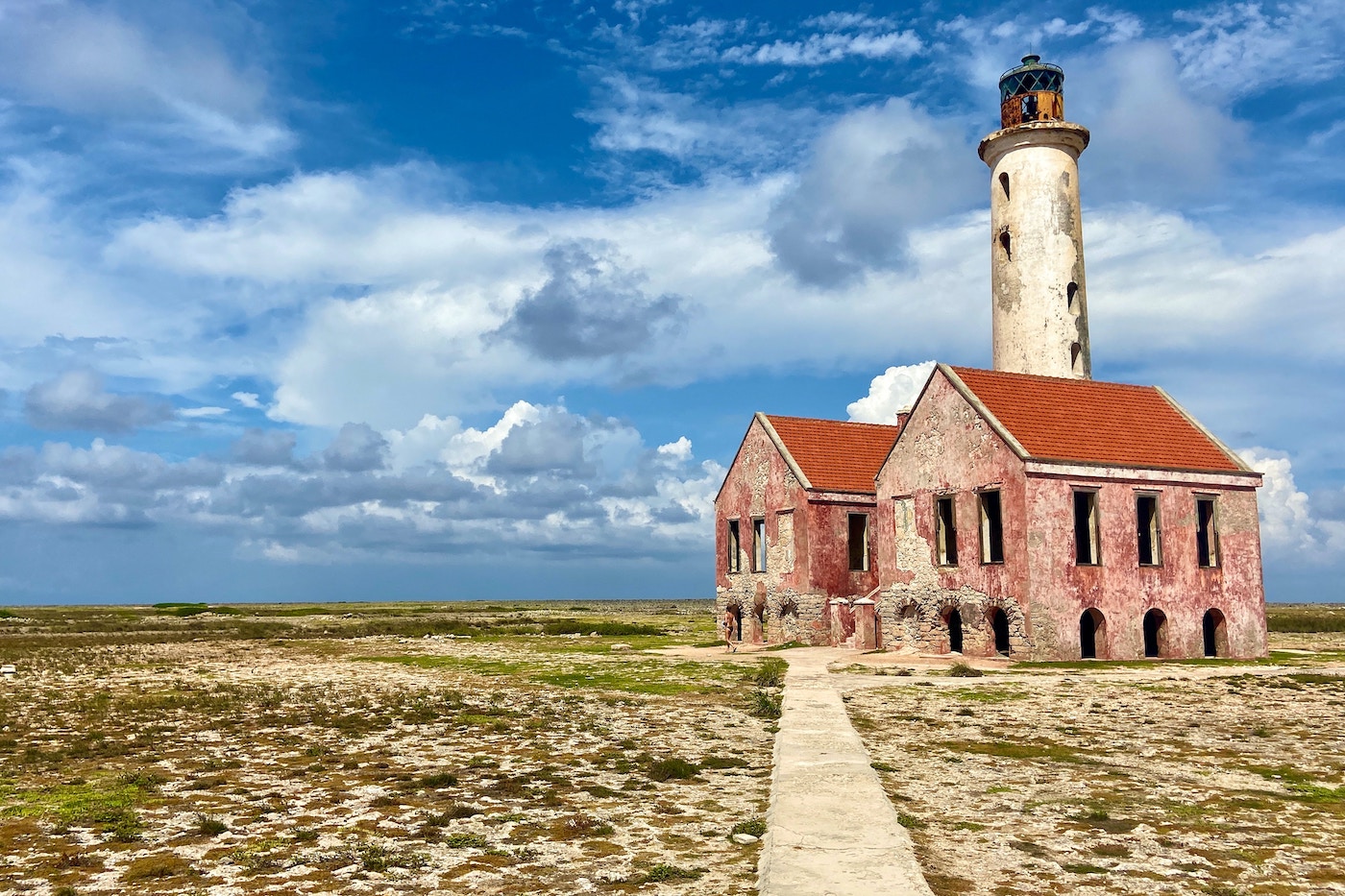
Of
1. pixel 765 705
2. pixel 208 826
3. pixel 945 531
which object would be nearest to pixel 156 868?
pixel 208 826

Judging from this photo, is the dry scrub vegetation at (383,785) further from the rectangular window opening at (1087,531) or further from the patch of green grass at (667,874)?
the rectangular window opening at (1087,531)

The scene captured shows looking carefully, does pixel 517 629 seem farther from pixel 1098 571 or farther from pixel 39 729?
pixel 39 729

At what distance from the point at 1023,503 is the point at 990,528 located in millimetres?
2283

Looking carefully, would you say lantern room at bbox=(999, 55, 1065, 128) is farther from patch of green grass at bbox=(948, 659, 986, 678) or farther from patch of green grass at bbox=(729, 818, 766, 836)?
patch of green grass at bbox=(729, 818, 766, 836)

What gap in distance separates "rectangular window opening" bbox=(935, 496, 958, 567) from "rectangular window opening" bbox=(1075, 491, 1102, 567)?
3377 millimetres

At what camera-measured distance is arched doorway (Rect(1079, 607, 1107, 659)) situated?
1025 inches

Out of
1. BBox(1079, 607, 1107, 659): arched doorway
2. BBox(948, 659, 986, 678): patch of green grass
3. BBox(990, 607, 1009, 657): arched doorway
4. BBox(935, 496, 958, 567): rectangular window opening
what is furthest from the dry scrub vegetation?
BBox(1079, 607, 1107, 659): arched doorway

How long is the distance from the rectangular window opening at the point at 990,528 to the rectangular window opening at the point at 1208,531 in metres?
5.56

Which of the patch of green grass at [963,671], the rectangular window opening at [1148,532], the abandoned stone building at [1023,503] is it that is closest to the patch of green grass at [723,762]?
the patch of green grass at [963,671]

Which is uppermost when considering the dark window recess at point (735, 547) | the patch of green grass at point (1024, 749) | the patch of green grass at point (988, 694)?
the dark window recess at point (735, 547)

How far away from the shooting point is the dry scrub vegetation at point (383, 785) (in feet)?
24.2

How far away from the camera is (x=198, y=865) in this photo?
752cm

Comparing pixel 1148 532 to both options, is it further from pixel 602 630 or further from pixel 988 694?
pixel 602 630

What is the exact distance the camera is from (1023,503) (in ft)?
84.6
